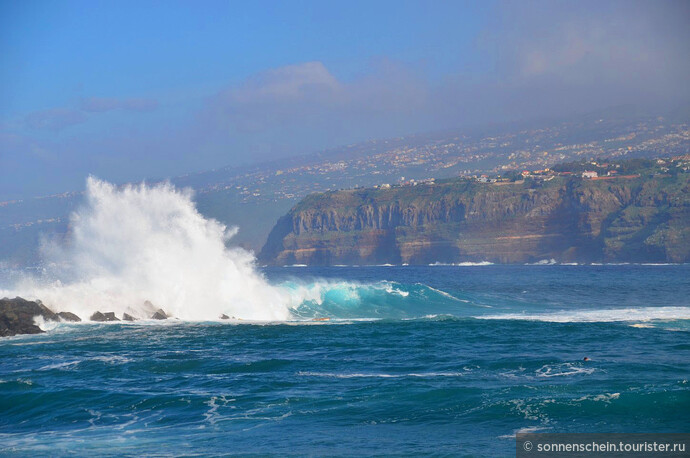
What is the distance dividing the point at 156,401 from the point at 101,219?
94.2 ft

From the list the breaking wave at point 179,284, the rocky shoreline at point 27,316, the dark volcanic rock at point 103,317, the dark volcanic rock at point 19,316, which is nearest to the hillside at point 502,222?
the breaking wave at point 179,284

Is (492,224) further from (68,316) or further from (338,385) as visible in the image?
(338,385)

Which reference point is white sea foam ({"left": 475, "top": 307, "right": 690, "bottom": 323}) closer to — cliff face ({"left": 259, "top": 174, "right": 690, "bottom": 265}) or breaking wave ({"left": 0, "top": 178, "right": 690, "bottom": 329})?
Answer: breaking wave ({"left": 0, "top": 178, "right": 690, "bottom": 329})

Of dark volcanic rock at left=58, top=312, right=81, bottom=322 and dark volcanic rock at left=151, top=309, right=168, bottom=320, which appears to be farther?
dark volcanic rock at left=151, top=309, right=168, bottom=320

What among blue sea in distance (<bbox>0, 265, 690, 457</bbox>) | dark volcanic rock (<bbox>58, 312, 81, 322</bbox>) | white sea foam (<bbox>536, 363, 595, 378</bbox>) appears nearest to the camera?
blue sea in distance (<bbox>0, 265, 690, 457</bbox>)

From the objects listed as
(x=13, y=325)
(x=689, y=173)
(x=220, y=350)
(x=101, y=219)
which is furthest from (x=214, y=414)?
(x=689, y=173)

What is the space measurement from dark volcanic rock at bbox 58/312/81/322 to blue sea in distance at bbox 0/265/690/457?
1.19 metres

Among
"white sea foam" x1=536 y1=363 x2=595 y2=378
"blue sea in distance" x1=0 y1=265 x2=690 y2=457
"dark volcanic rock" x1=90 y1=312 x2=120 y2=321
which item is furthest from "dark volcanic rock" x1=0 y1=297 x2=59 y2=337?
"white sea foam" x1=536 y1=363 x2=595 y2=378

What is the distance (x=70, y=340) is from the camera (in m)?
29.7

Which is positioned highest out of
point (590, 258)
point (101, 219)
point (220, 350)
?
point (101, 219)

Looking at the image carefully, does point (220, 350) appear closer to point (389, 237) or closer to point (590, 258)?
point (590, 258)

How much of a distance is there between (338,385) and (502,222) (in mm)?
113130

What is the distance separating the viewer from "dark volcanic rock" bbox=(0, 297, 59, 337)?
31.9 meters

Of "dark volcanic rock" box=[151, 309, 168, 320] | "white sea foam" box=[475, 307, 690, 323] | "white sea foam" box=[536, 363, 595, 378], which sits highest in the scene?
"dark volcanic rock" box=[151, 309, 168, 320]
